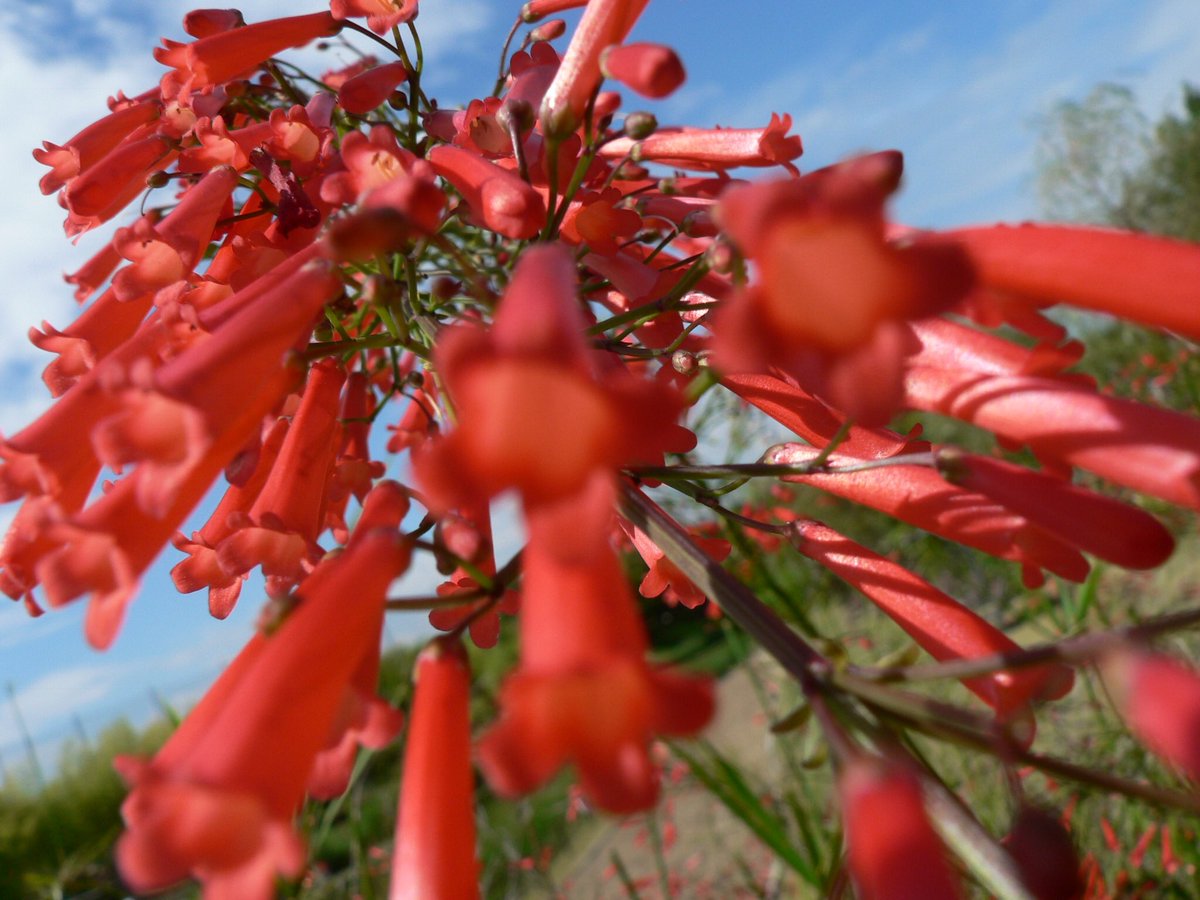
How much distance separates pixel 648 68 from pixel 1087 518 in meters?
0.80

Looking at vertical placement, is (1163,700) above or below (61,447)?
below

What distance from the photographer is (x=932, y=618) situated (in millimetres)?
1184

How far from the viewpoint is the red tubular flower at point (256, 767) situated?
74 cm

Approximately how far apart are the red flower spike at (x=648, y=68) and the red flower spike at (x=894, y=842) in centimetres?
93

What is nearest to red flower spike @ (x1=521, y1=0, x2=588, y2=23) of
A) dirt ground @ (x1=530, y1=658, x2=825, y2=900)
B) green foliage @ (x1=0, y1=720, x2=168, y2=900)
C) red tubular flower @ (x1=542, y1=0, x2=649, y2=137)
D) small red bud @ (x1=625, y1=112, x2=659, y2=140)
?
red tubular flower @ (x1=542, y1=0, x2=649, y2=137)

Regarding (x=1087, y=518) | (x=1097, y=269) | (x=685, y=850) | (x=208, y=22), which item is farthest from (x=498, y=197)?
(x=685, y=850)

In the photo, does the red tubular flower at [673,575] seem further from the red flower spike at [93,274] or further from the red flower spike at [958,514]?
the red flower spike at [93,274]

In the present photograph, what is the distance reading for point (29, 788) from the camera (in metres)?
9.64

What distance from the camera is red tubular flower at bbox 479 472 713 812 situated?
2.09 ft

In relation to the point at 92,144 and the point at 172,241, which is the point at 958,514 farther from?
the point at 92,144

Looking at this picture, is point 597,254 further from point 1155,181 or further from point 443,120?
point 1155,181

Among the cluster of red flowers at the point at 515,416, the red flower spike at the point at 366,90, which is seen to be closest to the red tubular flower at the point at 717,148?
the cluster of red flowers at the point at 515,416

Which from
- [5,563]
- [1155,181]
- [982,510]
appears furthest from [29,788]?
[1155,181]

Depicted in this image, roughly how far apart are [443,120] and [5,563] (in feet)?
3.16
